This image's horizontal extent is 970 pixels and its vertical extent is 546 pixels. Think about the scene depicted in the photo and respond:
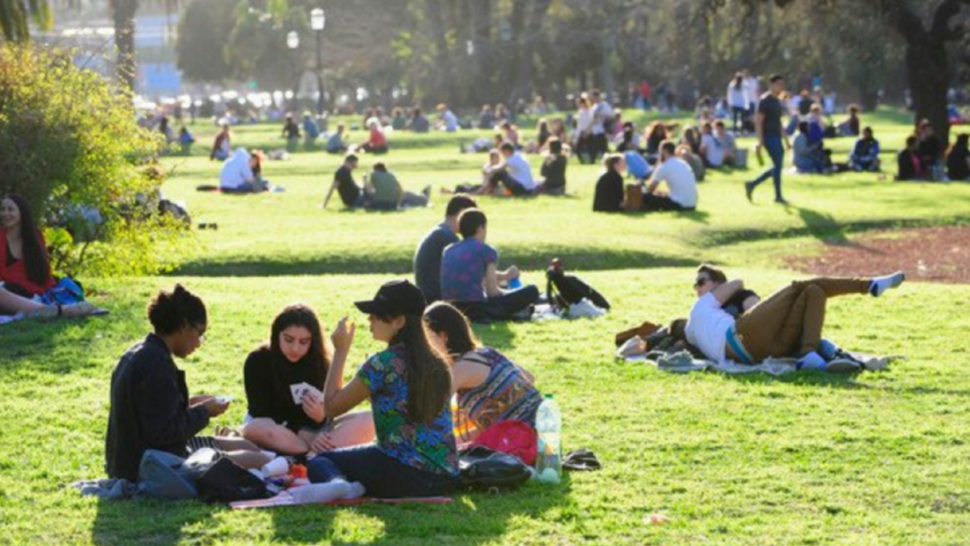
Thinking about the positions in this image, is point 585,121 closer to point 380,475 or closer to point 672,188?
point 672,188

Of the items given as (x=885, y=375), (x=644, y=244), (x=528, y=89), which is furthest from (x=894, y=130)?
(x=885, y=375)

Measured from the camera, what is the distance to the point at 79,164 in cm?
1845

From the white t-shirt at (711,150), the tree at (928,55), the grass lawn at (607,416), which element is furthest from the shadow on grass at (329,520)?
the tree at (928,55)

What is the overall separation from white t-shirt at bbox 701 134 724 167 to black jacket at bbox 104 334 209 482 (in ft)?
101

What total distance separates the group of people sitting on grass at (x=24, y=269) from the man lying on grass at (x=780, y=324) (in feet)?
19.5

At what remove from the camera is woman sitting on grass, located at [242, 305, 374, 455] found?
995 cm

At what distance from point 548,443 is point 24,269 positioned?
770 centimetres

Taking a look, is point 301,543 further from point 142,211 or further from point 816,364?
point 142,211

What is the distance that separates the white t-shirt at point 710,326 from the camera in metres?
13.6

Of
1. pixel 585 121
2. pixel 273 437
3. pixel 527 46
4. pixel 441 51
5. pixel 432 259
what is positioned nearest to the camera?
pixel 273 437

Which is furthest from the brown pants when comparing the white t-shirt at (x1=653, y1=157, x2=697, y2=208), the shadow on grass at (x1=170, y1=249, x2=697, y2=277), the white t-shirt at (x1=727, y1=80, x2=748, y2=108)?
the white t-shirt at (x1=727, y1=80, x2=748, y2=108)

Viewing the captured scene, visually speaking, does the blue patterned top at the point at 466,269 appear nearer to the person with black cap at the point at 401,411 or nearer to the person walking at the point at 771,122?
the person with black cap at the point at 401,411

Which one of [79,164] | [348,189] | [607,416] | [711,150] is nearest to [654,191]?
[348,189]

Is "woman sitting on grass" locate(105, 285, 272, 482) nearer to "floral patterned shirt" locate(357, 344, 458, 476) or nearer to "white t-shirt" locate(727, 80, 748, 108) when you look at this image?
"floral patterned shirt" locate(357, 344, 458, 476)
